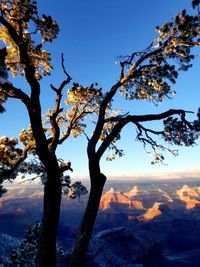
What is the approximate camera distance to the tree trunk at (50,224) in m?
11.0

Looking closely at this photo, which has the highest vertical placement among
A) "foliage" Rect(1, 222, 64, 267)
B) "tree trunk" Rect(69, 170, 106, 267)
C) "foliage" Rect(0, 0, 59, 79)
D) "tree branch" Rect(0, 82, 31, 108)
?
"foliage" Rect(0, 0, 59, 79)

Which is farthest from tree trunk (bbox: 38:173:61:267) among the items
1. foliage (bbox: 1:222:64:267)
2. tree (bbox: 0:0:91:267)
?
foliage (bbox: 1:222:64:267)

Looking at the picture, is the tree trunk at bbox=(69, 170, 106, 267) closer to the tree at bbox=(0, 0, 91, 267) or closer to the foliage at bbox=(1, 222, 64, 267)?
the tree at bbox=(0, 0, 91, 267)

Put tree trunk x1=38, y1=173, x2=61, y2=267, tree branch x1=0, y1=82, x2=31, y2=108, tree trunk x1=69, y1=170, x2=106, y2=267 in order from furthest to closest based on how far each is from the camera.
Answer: tree trunk x1=69, y1=170, x2=106, y2=267
tree trunk x1=38, y1=173, x2=61, y2=267
tree branch x1=0, y1=82, x2=31, y2=108

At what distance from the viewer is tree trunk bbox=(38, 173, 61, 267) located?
10969mm

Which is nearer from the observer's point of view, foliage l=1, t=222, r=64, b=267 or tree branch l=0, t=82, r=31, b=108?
tree branch l=0, t=82, r=31, b=108

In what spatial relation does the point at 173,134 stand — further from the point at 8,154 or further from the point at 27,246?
the point at 27,246

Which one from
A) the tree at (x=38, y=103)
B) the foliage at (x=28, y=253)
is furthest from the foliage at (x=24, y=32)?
the foliage at (x=28, y=253)

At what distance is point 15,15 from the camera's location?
12859 millimetres

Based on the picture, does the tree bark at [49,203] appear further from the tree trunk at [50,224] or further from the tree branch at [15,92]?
the tree branch at [15,92]

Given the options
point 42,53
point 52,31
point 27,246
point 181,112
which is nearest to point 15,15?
point 52,31

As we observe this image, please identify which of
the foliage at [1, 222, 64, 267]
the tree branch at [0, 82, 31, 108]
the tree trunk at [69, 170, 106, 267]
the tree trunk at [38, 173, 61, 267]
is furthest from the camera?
the foliage at [1, 222, 64, 267]

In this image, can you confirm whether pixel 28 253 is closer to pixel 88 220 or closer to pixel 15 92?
pixel 88 220

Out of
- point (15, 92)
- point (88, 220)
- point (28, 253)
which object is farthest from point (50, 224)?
point (28, 253)
